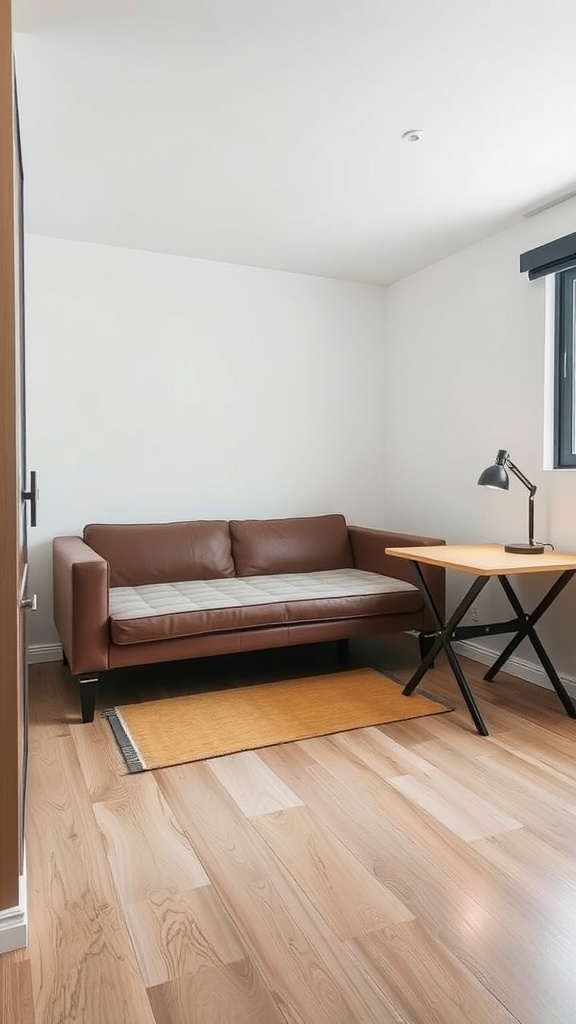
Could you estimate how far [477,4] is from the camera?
178 centimetres

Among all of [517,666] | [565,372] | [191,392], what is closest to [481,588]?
[517,666]

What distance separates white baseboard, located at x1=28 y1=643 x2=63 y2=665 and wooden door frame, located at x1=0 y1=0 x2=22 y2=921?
2.28 metres

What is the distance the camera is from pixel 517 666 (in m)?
3.34

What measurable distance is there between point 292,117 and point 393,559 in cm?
219

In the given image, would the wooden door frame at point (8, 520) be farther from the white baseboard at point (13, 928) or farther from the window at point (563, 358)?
the window at point (563, 358)

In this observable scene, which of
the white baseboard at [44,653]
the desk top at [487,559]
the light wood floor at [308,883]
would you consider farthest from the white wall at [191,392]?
the light wood floor at [308,883]

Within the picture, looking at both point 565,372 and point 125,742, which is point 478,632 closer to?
point 565,372

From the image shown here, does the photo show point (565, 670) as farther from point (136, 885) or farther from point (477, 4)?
point (477, 4)

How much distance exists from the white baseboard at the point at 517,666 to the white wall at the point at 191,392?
3.72 feet

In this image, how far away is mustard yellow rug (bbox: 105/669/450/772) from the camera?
244 centimetres

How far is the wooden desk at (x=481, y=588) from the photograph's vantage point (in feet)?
8.38

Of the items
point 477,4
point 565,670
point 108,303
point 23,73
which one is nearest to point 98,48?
point 23,73

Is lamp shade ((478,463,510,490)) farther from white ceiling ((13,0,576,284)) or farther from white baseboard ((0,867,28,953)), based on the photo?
white baseboard ((0,867,28,953))

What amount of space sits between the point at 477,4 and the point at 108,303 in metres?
2.43
